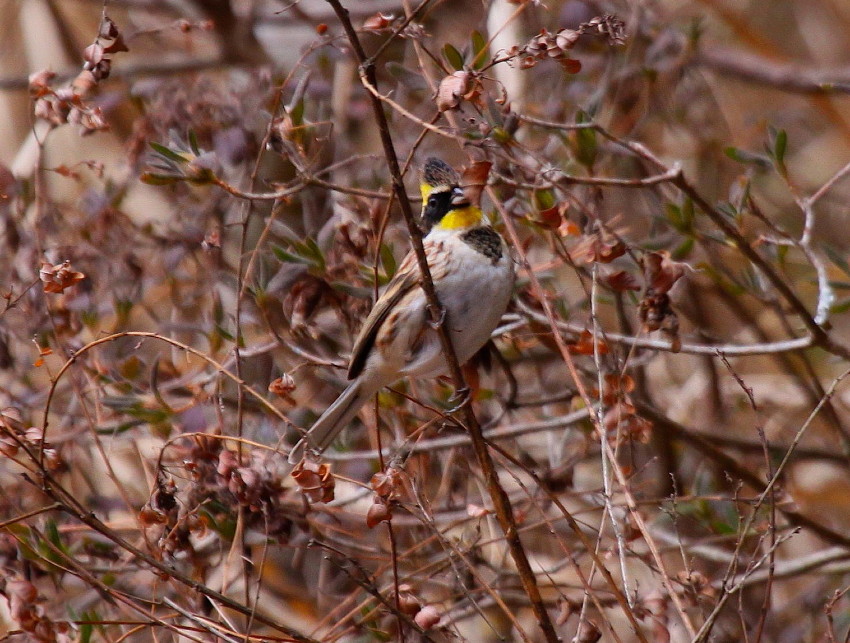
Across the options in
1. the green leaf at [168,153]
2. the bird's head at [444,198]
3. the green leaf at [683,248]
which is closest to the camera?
the green leaf at [168,153]

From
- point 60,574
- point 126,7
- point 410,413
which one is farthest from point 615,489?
point 126,7

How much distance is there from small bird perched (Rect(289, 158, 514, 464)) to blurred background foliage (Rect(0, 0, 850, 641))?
0.48 ft

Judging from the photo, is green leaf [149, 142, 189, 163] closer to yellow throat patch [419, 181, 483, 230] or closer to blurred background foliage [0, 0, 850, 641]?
blurred background foliage [0, 0, 850, 641]

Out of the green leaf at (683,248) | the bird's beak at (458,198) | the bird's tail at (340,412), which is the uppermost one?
the bird's beak at (458,198)

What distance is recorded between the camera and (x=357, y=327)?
3.63m

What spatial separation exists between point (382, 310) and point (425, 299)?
135 mm

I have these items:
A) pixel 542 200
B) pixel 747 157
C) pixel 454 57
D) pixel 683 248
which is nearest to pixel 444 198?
pixel 542 200

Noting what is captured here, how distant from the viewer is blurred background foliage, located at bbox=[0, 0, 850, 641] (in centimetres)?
275

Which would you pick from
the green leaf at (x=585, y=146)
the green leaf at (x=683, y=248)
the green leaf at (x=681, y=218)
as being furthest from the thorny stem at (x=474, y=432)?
the green leaf at (x=683, y=248)

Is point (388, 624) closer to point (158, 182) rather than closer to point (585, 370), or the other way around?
point (585, 370)

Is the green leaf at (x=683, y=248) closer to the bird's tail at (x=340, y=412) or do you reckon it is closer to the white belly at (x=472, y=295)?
the white belly at (x=472, y=295)

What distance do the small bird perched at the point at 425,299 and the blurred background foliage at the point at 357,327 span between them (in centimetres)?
15

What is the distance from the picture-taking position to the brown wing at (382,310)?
3273mm

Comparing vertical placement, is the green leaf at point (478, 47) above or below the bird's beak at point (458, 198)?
above
